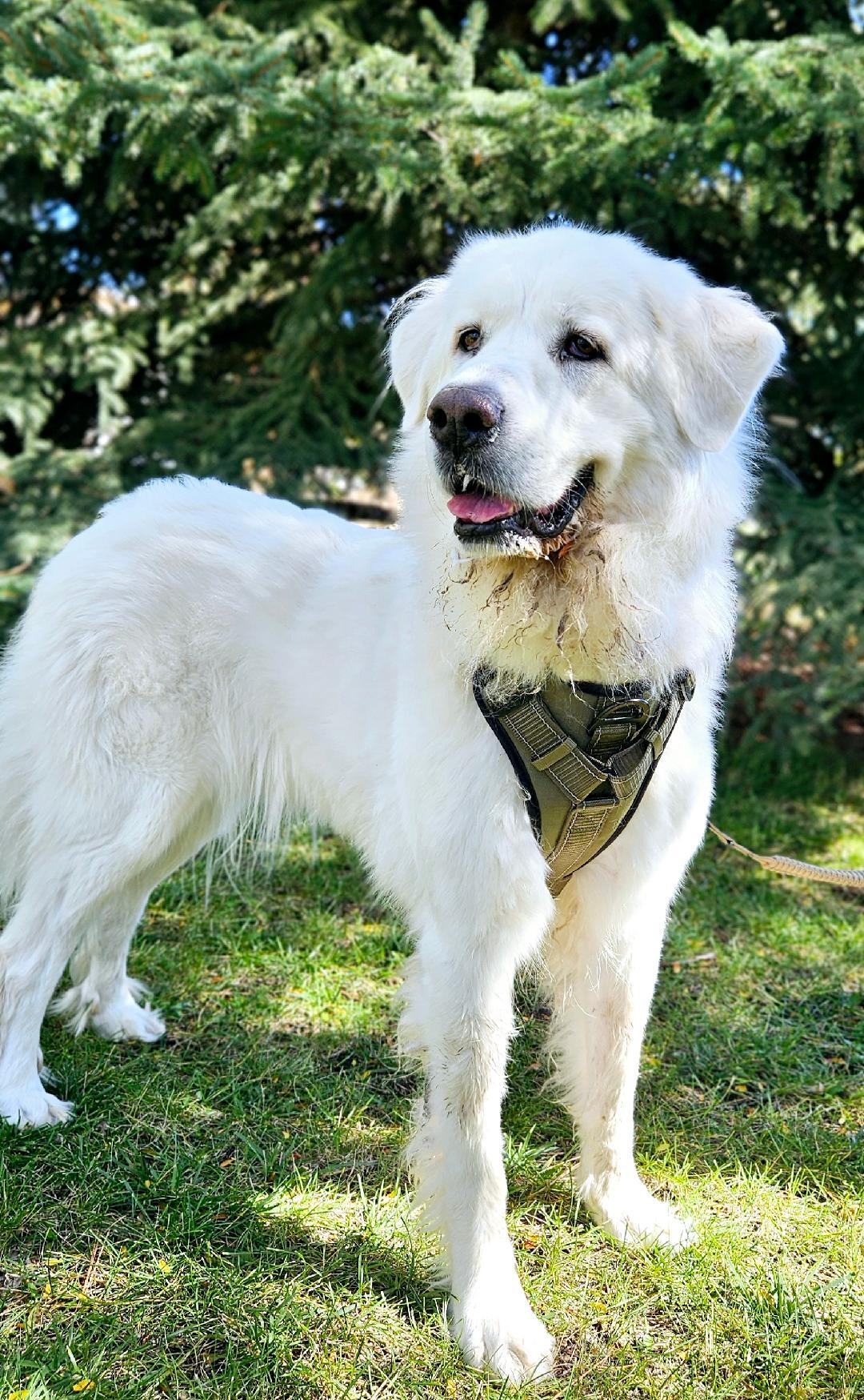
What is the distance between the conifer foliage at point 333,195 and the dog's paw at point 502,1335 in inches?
121

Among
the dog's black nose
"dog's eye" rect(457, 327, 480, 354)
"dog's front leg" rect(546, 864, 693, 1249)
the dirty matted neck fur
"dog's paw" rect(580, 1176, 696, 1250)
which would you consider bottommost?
"dog's paw" rect(580, 1176, 696, 1250)

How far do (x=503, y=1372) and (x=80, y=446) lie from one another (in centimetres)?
Result: 488

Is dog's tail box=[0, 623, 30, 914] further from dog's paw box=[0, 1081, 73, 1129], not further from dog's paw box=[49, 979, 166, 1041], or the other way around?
dog's paw box=[0, 1081, 73, 1129]

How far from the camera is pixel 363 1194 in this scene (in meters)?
2.45

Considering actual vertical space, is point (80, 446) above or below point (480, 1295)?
above

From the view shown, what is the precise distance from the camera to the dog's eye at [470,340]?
6.84 ft

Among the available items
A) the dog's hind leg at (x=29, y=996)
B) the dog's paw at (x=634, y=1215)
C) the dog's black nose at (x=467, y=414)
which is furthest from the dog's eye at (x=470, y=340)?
the dog's paw at (x=634, y=1215)

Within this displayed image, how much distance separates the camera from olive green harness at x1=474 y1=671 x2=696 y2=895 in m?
2.03

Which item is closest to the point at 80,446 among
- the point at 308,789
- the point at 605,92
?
the point at 605,92

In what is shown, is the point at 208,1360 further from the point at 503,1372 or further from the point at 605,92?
the point at 605,92

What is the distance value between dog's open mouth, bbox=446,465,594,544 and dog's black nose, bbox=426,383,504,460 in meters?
0.07

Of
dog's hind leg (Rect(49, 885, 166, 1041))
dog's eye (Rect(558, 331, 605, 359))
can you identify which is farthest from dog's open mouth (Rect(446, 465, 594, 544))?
dog's hind leg (Rect(49, 885, 166, 1041))

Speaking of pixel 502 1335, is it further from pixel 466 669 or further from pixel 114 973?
pixel 114 973

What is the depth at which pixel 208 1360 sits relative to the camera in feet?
6.55
